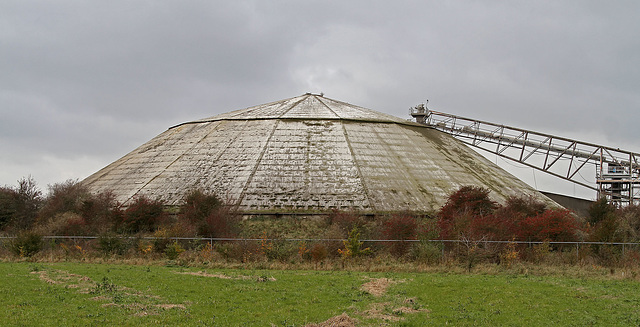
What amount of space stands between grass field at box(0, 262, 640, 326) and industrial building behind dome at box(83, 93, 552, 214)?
25.3 m

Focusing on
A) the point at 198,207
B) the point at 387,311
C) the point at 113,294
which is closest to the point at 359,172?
the point at 198,207

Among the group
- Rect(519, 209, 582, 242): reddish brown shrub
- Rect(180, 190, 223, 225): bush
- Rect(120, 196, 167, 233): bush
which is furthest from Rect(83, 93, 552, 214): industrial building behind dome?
Rect(519, 209, 582, 242): reddish brown shrub

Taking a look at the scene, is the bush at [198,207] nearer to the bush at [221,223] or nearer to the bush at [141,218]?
the bush at [221,223]

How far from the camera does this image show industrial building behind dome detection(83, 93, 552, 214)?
5216 centimetres

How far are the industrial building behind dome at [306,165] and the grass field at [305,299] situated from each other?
2526 cm

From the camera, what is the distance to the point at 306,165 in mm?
57438

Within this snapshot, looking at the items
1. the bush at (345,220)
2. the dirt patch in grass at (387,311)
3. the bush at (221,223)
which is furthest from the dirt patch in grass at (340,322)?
the bush at (221,223)

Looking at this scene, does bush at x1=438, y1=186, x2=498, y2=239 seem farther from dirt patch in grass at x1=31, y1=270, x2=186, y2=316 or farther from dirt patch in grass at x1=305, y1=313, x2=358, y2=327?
dirt patch in grass at x1=305, y1=313, x2=358, y2=327

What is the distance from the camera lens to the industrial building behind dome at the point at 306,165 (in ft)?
171

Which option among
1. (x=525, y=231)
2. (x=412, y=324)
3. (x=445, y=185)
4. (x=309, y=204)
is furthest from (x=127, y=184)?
(x=412, y=324)

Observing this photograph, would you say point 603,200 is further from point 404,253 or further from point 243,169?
point 243,169

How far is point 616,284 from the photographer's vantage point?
77.5ft

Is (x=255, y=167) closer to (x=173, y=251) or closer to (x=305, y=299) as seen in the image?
(x=173, y=251)

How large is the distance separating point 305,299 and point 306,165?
126 feet
